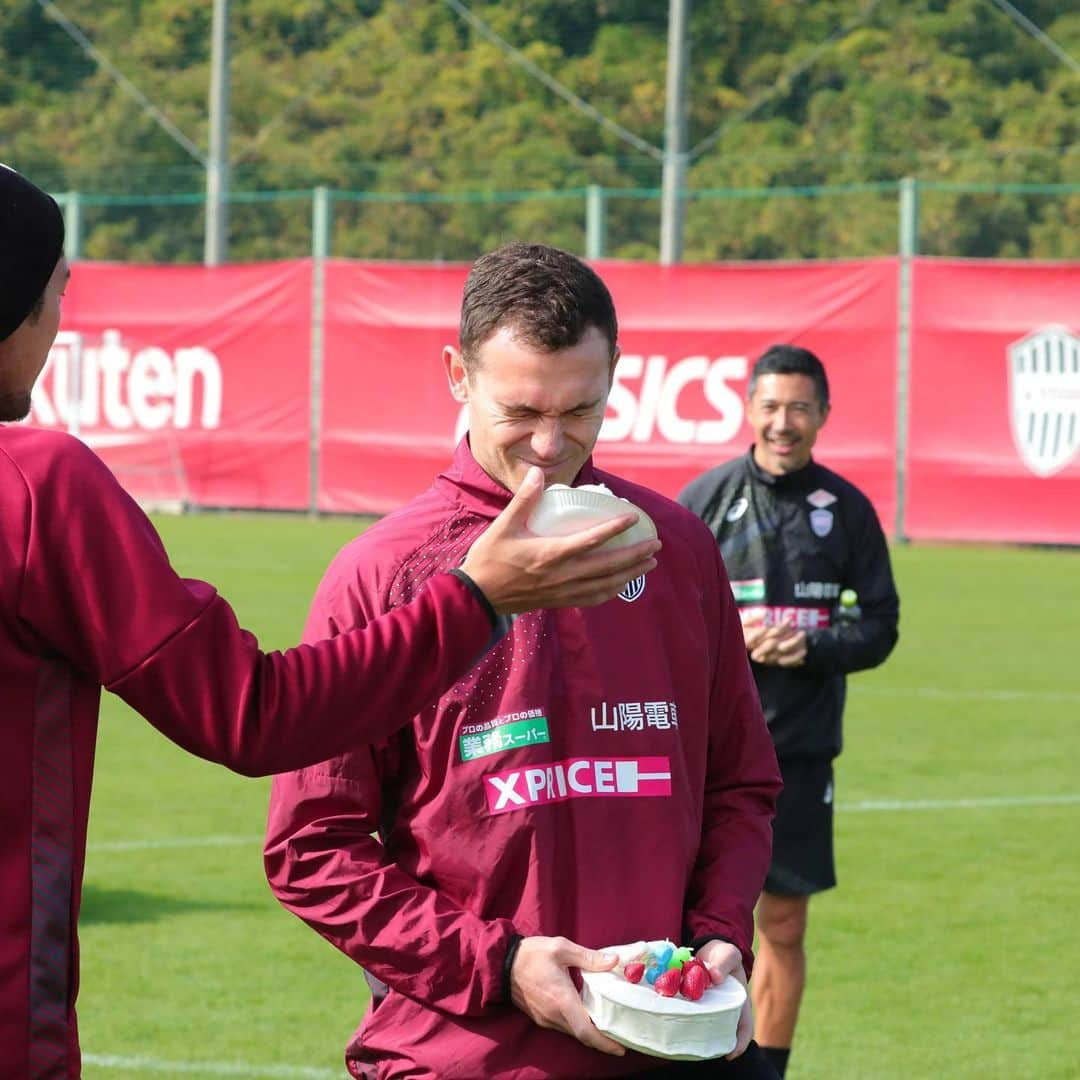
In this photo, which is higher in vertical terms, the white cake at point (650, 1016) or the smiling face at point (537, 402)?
the smiling face at point (537, 402)

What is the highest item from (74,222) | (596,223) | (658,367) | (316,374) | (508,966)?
(596,223)

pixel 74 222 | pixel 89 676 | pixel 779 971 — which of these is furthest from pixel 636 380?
pixel 89 676

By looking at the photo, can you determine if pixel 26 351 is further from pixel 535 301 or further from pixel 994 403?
pixel 994 403

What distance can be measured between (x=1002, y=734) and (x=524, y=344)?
395 inches

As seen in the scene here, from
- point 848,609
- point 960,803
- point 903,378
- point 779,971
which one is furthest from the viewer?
point 903,378

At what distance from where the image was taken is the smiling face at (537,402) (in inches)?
140

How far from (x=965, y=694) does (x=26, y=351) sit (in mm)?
12414

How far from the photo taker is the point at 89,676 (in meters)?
2.85

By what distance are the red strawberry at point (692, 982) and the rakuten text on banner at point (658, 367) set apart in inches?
790

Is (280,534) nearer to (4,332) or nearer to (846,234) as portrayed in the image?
(846,234)

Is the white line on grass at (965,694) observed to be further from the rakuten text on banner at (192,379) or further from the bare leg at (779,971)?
the rakuten text on banner at (192,379)

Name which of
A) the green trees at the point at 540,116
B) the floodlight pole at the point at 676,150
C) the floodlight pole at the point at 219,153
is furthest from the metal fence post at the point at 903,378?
the floodlight pole at the point at 219,153

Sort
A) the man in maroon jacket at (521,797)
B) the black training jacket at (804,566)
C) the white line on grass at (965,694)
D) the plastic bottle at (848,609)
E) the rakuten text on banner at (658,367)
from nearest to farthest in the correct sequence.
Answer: the man in maroon jacket at (521,797) → the black training jacket at (804,566) → the plastic bottle at (848,609) → the white line on grass at (965,694) → the rakuten text on banner at (658,367)

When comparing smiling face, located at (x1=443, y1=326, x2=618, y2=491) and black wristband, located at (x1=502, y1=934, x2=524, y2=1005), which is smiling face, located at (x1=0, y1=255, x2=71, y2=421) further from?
black wristband, located at (x1=502, y1=934, x2=524, y2=1005)
